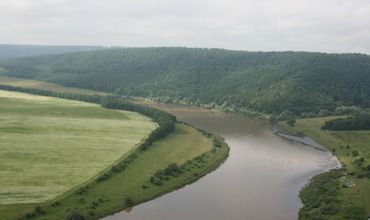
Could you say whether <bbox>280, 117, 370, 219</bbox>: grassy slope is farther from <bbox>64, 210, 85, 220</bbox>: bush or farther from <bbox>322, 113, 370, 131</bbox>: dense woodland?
<bbox>64, 210, 85, 220</bbox>: bush

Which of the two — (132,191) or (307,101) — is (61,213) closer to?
(132,191)

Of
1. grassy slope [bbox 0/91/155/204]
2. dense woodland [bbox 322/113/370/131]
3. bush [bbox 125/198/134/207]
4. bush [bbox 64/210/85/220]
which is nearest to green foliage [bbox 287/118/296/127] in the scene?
dense woodland [bbox 322/113/370/131]

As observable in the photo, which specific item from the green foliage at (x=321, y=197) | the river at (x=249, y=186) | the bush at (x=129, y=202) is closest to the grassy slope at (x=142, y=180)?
the bush at (x=129, y=202)

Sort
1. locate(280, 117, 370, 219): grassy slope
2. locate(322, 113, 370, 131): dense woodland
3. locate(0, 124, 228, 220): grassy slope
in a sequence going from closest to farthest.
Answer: locate(0, 124, 228, 220): grassy slope < locate(280, 117, 370, 219): grassy slope < locate(322, 113, 370, 131): dense woodland

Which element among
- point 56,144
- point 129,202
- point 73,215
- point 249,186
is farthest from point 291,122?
point 73,215

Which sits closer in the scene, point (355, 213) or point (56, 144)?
point (355, 213)

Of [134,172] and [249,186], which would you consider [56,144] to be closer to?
[134,172]

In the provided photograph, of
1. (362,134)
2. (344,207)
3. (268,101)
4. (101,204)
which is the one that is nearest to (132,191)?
(101,204)
